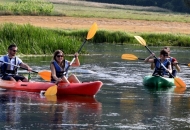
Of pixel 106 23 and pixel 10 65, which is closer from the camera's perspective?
pixel 10 65

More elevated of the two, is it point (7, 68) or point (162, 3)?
point (162, 3)

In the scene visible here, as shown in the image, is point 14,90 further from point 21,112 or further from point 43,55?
point 43,55

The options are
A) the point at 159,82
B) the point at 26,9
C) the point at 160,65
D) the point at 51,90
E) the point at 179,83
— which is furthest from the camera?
the point at 26,9

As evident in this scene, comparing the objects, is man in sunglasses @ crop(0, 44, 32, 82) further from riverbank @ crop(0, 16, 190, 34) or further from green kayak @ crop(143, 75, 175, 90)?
riverbank @ crop(0, 16, 190, 34)

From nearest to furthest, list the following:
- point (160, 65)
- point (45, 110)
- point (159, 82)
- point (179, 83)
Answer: point (45, 110) < point (179, 83) < point (159, 82) < point (160, 65)

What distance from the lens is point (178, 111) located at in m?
15.8

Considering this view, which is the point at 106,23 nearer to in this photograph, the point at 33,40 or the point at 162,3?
the point at 33,40

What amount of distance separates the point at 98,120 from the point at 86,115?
59cm

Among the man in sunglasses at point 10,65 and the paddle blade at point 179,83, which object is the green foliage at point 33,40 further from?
the paddle blade at point 179,83

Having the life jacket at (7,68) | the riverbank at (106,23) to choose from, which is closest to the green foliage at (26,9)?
the riverbank at (106,23)

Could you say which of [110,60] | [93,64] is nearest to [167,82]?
[93,64]

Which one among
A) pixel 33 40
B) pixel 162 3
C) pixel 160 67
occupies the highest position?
pixel 162 3

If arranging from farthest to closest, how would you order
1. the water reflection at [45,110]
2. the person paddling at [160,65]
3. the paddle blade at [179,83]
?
the person paddling at [160,65] < the paddle blade at [179,83] < the water reflection at [45,110]

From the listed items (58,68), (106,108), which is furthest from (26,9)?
(106,108)
